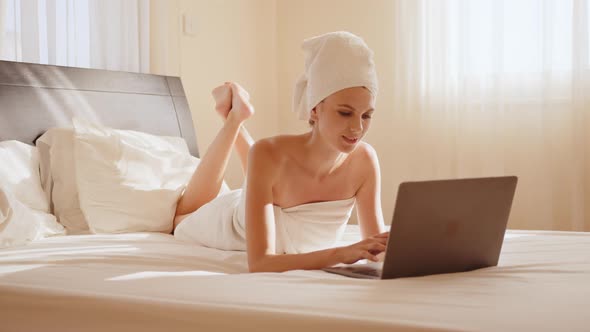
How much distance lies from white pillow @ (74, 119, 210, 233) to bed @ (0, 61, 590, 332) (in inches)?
11.1

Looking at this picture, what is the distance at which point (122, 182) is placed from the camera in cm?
265

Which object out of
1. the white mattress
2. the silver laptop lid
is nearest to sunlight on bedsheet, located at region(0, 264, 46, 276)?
the white mattress

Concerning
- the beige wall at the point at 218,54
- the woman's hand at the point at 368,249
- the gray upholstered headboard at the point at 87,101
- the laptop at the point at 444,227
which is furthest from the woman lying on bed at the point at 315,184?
the beige wall at the point at 218,54

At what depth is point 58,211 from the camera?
2641mm

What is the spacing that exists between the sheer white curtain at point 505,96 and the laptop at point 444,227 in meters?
2.58

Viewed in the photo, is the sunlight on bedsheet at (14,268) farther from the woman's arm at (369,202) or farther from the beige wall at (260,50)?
the beige wall at (260,50)

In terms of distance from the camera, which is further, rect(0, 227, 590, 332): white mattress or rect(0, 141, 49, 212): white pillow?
rect(0, 141, 49, 212): white pillow

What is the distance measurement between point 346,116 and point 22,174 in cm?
129

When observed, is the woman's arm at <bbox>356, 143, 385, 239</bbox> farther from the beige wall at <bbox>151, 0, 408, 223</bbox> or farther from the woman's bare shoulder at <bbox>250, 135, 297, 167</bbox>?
the beige wall at <bbox>151, 0, 408, 223</bbox>

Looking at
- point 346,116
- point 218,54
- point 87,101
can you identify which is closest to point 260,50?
point 218,54

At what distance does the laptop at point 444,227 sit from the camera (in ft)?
4.59

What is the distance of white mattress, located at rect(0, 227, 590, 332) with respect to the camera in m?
1.20

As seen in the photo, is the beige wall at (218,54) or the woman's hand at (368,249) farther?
the beige wall at (218,54)

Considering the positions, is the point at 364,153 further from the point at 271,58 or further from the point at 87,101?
the point at 271,58
